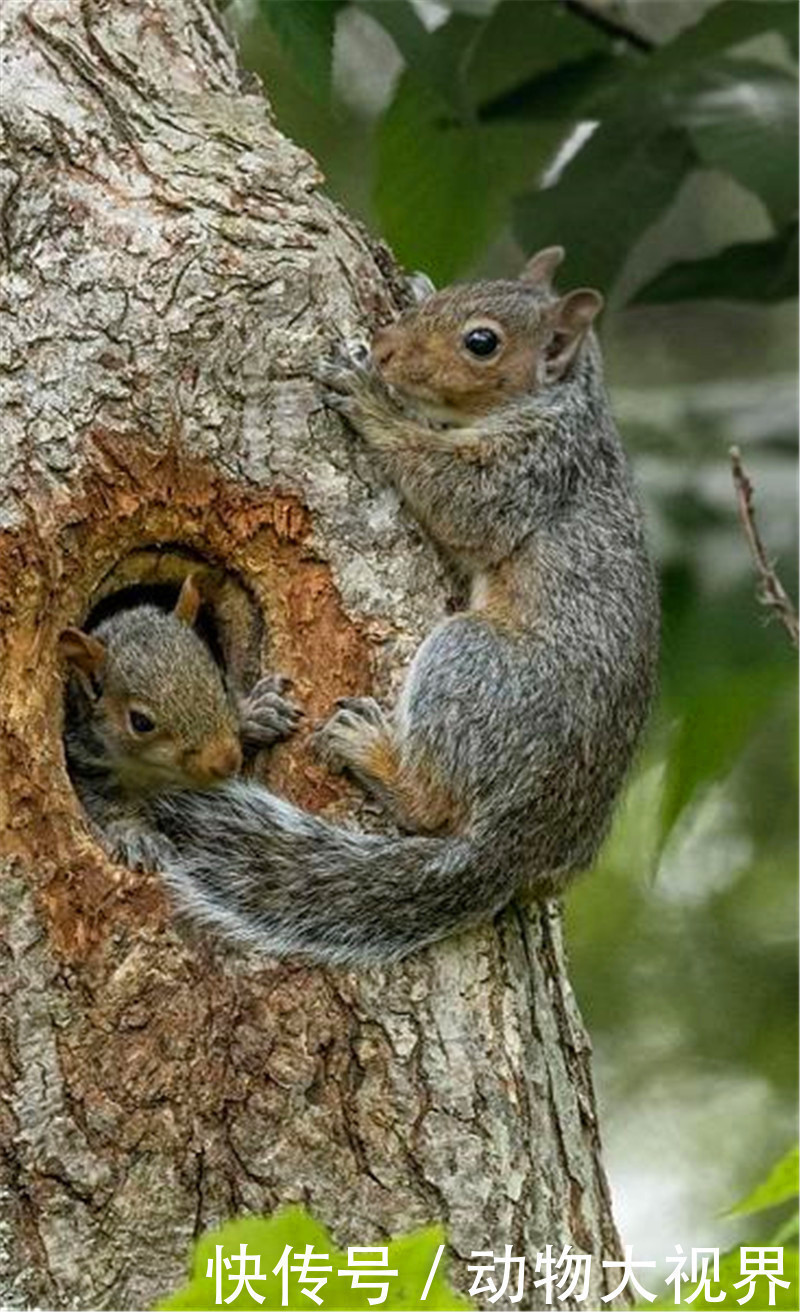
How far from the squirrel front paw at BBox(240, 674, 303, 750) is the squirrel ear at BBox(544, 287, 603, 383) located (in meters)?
0.99

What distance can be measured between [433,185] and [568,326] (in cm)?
63

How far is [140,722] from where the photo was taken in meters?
4.53

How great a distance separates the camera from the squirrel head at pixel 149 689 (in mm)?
4430

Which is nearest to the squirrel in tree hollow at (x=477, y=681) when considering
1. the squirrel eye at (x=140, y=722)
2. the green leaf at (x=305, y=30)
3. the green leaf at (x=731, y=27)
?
the squirrel eye at (x=140, y=722)

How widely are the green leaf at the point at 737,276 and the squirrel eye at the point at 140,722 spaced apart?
Answer: 1722 mm

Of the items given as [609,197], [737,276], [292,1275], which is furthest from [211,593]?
[292,1275]

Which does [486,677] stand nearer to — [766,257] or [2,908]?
[2,908]

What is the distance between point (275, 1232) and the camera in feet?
7.32

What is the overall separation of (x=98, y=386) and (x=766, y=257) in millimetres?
2065

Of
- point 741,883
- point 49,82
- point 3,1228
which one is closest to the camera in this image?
point 3,1228

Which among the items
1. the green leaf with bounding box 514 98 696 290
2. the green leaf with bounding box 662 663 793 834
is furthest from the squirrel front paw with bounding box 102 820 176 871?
the green leaf with bounding box 514 98 696 290

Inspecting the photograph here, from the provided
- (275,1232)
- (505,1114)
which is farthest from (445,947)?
(275,1232)

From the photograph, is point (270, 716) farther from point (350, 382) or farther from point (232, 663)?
point (350, 382)

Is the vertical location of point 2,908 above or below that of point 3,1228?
above
